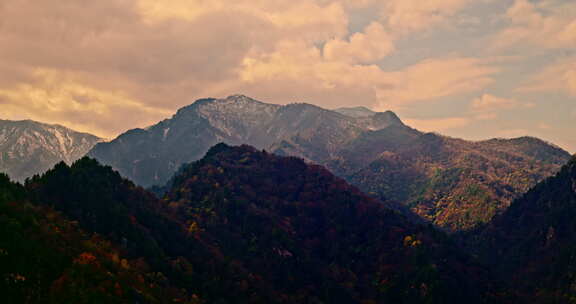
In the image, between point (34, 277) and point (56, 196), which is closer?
point (34, 277)

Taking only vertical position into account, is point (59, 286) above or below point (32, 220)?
below

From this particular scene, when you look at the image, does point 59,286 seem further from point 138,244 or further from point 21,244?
point 138,244

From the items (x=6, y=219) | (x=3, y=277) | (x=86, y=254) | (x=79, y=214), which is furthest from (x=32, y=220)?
(x=79, y=214)

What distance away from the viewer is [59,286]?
5044 inches

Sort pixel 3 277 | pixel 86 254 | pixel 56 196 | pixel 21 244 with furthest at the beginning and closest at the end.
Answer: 1. pixel 56 196
2. pixel 86 254
3. pixel 21 244
4. pixel 3 277

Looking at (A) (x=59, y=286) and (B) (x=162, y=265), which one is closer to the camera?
(A) (x=59, y=286)

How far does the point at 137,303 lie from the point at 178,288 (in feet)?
160

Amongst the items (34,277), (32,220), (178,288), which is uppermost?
(32,220)

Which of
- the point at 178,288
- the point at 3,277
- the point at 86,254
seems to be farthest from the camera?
the point at 178,288

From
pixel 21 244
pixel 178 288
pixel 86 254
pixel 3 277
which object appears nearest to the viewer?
pixel 3 277

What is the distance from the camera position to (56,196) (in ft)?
651

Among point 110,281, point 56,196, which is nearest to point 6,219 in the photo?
point 110,281

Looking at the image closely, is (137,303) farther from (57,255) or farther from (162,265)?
(162,265)

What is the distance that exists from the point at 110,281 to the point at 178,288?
1945 inches
